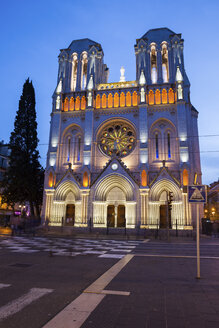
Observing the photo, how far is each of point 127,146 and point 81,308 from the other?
→ 31.6 m

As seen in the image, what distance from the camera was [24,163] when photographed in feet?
113

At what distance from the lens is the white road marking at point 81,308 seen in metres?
3.26

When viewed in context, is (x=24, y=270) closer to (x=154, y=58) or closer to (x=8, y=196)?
(x=8, y=196)

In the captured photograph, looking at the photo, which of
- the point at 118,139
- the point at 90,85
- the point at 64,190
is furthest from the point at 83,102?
the point at 64,190

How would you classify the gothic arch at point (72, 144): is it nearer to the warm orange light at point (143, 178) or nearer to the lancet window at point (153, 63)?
the warm orange light at point (143, 178)

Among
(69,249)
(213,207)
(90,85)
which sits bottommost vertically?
(69,249)

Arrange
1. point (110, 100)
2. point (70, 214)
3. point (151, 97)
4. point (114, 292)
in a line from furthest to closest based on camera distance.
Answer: point (110, 100)
point (151, 97)
point (70, 214)
point (114, 292)

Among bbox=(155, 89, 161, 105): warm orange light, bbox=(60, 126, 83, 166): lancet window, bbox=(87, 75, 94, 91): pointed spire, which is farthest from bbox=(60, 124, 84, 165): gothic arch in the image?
bbox=(155, 89, 161, 105): warm orange light

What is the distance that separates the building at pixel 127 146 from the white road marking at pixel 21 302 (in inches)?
991

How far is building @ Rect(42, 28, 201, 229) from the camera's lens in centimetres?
3061

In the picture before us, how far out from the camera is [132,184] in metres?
31.1

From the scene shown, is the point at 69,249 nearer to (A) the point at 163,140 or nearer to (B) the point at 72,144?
(A) the point at 163,140

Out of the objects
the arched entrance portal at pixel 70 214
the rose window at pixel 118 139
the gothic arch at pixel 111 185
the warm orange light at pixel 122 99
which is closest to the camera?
the gothic arch at pixel 111 185

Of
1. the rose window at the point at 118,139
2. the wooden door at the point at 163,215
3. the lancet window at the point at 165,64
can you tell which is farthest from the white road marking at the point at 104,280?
the lancet window at the point at 165,64
